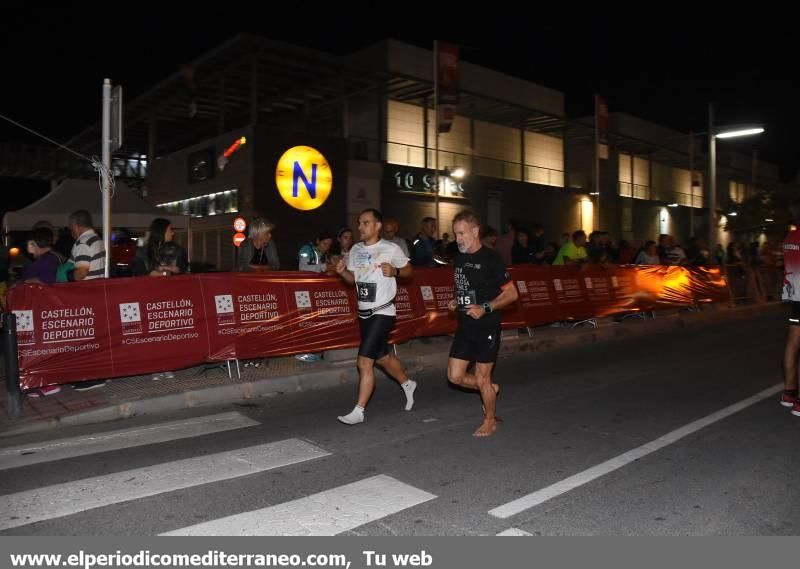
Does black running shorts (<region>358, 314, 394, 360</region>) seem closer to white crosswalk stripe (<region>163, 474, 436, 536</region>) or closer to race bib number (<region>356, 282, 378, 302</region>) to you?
race bib number (<region>356, 282, 378, 302</region>)

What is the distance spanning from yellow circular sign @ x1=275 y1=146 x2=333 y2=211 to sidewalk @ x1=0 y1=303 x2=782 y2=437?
37.9 ft

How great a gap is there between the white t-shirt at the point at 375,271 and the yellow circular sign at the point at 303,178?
15.2m

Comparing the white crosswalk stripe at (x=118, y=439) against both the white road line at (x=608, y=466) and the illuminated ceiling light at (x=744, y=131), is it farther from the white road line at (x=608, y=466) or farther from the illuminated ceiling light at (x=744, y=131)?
the illuminated ceiling light at (x=744, y=131)

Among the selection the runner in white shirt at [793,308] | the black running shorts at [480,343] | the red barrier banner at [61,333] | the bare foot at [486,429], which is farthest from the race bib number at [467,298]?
the red barrier banner at [61,333]

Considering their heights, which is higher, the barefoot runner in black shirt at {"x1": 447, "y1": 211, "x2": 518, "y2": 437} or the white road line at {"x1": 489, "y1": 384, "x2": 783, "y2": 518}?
the barefoot runner in black shirt at {"x1": 447, "y1": 211, "x2": 518, "y2": 437}

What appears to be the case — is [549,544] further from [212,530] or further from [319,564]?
[212,530]

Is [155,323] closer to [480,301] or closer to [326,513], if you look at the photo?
[480,301]

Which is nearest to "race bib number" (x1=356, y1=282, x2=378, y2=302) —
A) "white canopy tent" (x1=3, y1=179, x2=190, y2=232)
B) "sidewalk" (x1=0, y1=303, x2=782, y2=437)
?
"sidewalk" (x1=0, y1=303, x2=782, y2=437)

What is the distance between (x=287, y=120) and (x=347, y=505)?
25088 mm

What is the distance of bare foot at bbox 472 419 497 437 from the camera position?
5504 mm

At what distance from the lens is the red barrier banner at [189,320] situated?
6750mm

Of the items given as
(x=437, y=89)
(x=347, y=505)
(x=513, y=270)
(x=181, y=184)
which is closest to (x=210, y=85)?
(x=181, y=184)

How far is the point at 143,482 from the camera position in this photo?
4367mm

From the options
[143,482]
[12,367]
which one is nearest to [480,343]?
[143,482]
